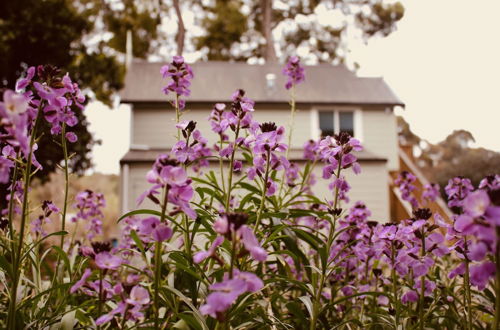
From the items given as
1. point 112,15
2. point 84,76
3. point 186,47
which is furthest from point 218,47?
point 84,76

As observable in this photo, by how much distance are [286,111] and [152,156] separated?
142 inches

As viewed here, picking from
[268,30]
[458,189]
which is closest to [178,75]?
[458,189]

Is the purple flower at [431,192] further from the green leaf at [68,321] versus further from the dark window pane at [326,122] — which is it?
the dark window pane at [326,122]

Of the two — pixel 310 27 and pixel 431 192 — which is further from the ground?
pixel 310 27

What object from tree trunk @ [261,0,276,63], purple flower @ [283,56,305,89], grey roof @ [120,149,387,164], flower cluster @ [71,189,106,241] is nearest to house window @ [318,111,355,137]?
grey roof @ [120,149,387,164]

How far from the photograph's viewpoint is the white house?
10.4 m

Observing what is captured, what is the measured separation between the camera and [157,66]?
1240 centimetres

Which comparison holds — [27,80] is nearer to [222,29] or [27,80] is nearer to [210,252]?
[210,252]

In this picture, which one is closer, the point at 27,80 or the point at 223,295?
the point at 223,295

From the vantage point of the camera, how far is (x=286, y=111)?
11.0 m

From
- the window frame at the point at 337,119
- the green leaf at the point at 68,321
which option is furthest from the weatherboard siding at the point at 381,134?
the green leaf at the point at 68,321

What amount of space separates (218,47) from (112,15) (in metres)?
4.03

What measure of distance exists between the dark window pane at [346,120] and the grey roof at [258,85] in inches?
15.8

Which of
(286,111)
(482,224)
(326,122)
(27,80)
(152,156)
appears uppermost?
(286,111)
